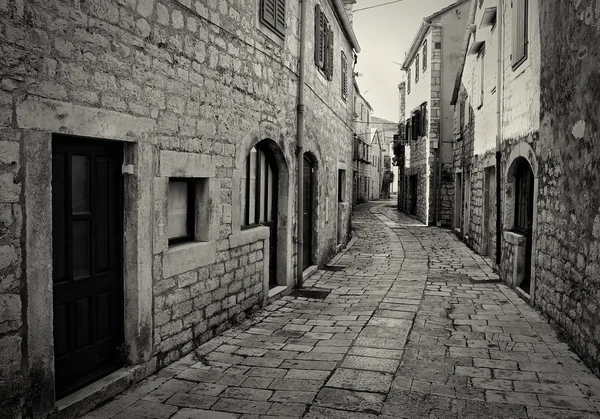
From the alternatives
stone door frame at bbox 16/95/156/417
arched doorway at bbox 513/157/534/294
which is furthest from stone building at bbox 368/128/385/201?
stone door frame at bbox 16/95/156/417

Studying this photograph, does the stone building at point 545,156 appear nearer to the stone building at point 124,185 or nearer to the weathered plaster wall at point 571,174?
the weathered plaster wall at point 571,174

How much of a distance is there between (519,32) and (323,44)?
379 cm

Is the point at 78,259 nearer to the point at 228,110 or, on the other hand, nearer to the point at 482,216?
the point at 228,110

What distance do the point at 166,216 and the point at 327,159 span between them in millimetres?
6938

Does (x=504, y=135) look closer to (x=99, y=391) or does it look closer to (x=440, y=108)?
(x=99, y=391)

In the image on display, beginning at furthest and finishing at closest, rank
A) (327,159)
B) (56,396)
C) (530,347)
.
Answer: (327,159) < (530,347) < (56,396)

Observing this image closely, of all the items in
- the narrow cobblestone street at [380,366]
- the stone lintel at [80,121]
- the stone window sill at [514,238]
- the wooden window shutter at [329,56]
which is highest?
the wooden window shutter at [329,56]

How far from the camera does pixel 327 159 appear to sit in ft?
36.8

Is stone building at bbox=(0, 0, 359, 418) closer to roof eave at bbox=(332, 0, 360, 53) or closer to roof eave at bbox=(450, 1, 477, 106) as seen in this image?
roof eave at bbox=(332, 0, 360, 53)

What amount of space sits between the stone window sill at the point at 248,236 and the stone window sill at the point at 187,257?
482 mm

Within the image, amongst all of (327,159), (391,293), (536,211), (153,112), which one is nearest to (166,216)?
(153,112)

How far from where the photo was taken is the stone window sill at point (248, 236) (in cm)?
602

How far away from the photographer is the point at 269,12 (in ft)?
22.3

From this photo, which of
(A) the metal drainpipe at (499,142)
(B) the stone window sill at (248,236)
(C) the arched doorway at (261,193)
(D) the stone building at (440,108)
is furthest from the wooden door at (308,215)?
(D) the stone building at (440,108)
